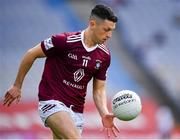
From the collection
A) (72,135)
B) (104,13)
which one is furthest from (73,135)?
(104,13)

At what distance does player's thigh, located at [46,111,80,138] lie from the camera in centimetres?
769

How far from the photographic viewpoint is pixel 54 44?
794 cm

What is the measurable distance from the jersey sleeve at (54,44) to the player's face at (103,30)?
360mm

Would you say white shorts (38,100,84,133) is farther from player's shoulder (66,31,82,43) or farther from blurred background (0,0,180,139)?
blurred background (0,0,180,139)

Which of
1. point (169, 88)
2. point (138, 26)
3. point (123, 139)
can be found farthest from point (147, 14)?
point (123, 139)

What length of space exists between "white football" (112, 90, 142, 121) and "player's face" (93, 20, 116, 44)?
0.66 m

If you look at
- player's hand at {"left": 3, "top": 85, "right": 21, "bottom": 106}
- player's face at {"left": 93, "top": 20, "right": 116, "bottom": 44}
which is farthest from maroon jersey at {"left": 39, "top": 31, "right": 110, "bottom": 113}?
A: player's hand at {"left": 3, "top": 85, "right": 21, "bottom": 106}

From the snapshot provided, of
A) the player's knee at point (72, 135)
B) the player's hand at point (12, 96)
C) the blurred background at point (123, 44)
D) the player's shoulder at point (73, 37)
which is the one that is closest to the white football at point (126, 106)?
the player's knee at point (72, 135)

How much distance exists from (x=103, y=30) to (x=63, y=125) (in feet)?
3.72

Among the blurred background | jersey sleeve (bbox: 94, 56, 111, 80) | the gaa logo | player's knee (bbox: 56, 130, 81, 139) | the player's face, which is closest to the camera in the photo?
player's knee (bbox: 56, 130, 81, 139)

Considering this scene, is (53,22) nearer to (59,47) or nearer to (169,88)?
(169,88)

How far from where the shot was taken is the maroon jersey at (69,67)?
8.02 metres

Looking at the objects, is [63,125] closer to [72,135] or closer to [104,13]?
[72,135]

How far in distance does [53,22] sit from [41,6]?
415 mm
